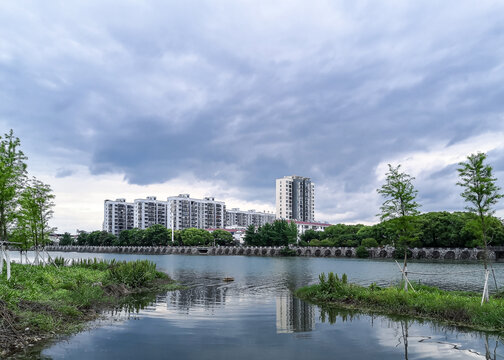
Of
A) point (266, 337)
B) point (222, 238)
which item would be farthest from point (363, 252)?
point (266, 337)

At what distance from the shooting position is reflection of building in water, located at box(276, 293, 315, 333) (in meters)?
18.1

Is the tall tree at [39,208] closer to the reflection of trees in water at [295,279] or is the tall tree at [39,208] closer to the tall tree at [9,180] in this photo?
the tall tree at [9,180]

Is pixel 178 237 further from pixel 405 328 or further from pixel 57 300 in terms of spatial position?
pixel 405 328

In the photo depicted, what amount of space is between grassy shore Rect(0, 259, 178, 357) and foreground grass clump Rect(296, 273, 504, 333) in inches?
538

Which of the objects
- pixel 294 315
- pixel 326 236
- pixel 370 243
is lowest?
pixel 370 243

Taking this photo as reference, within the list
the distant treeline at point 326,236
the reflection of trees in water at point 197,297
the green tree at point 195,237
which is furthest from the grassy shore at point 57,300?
the green tree at point 195,237

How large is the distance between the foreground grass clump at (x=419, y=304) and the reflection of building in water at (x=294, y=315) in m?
1.42

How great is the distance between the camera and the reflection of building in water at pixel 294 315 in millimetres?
18062

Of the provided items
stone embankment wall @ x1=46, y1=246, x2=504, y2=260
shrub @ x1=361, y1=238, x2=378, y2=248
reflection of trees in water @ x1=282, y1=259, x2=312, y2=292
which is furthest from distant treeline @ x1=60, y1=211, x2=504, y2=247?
reflection of trees in water @ x1=282, y1=259, x2=312, y2=292

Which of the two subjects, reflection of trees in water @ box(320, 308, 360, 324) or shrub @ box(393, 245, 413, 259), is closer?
reflection of trees in water @ box(320, 308, 360, 324)

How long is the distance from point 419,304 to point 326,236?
135947mm

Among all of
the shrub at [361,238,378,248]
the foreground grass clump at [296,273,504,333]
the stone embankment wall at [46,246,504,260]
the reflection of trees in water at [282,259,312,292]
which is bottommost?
the stone embankment wall at [46,246,504,260]

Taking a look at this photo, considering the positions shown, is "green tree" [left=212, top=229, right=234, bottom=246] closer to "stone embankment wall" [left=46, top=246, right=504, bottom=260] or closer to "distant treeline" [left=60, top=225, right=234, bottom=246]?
"distant treeline" [left=60, top=225, right=234, bottom=246]

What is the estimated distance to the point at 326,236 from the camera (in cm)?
15338
